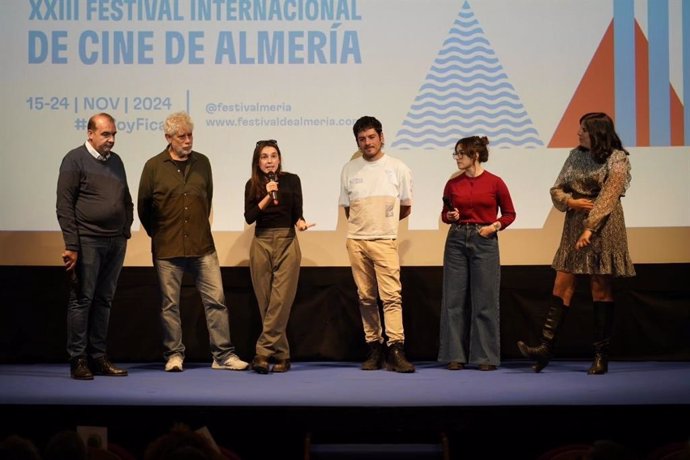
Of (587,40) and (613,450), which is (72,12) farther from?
(613,450)

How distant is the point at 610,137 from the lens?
5504 millimetres

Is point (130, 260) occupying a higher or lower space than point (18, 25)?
lower

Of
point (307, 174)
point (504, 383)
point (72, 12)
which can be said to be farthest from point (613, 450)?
point (72, 12)

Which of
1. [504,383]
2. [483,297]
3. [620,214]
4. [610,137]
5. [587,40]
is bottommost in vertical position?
[504,383]

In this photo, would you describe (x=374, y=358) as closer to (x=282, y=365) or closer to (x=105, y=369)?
(x=282, y=365)

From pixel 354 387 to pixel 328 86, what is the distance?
2.14 metres

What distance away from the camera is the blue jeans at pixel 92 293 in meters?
5.50

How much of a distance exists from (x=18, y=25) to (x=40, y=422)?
3.08m

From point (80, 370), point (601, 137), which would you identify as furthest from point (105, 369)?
point (601, 137)

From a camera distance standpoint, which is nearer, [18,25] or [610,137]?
→ [610,137]

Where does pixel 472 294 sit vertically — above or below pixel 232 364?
above

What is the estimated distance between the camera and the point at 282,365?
19.3 feet

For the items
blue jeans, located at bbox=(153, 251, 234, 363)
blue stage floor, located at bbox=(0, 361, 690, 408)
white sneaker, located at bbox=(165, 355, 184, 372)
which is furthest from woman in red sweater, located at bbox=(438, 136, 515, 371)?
white sneaker, located at bbox=(165, 355, 184, 372)

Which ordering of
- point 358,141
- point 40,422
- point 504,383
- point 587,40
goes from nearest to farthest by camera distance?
point 40,422, point 504,383, point 358,141, point 587,40
